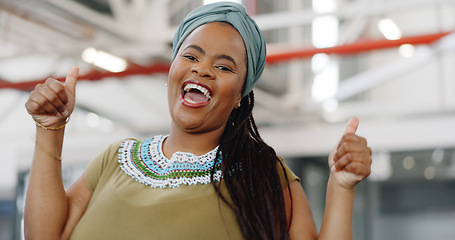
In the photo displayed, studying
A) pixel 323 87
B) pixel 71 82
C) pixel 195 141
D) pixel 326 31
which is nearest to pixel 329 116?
pixel 323 87

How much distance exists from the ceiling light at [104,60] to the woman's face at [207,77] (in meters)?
4.12

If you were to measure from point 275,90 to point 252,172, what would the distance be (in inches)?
275

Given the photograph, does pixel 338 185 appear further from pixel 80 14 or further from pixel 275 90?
pixel 275 90

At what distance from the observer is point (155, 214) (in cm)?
138

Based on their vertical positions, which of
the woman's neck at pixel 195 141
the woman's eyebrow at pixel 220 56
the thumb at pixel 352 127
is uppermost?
the woman's eyebrow at pixel 220 56

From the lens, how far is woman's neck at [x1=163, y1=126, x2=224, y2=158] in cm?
150

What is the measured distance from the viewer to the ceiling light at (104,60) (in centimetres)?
552

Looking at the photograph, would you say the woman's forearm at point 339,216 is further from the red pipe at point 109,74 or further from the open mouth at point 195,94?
the red pipe at point 109,74

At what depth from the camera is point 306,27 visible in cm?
859

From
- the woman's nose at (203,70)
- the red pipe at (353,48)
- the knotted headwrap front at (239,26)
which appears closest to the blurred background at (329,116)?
the red pipe at (353,48)

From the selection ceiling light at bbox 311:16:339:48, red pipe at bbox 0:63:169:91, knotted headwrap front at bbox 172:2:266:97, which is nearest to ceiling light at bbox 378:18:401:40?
ceiling light at bbox 311:16:339:48

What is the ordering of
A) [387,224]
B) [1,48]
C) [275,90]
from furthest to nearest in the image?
[387,224]
[275,90]
[1,48]

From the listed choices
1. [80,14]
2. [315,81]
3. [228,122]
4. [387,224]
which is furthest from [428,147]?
[228,122]

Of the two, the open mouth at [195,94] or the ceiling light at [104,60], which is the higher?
the ceiling light at [104,60]
